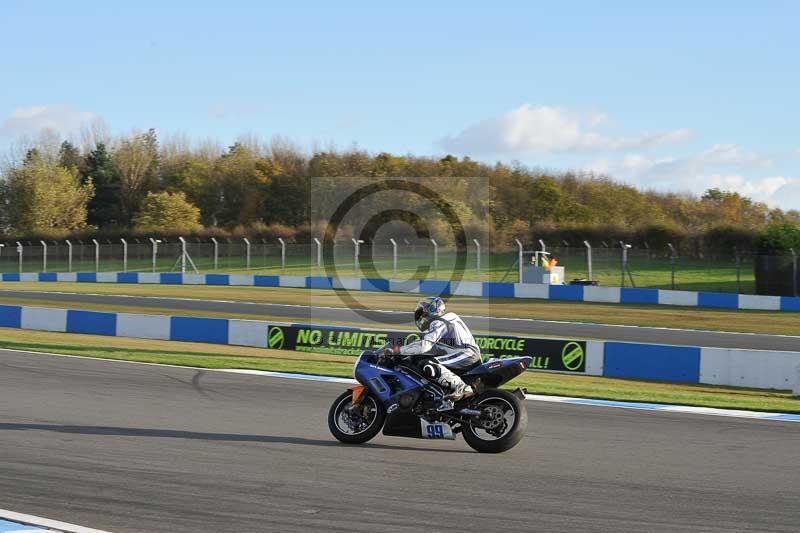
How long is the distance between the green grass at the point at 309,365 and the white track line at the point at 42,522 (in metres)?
9.02

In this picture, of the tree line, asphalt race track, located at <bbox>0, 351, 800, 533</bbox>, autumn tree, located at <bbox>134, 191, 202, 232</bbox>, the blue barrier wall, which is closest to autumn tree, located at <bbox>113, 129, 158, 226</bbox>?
the tree line

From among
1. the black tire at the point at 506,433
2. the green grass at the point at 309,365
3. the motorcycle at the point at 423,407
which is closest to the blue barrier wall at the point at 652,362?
the green grass at the point at 309,365

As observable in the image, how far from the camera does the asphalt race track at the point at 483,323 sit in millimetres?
23845

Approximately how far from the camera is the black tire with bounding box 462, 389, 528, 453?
28.8 feet

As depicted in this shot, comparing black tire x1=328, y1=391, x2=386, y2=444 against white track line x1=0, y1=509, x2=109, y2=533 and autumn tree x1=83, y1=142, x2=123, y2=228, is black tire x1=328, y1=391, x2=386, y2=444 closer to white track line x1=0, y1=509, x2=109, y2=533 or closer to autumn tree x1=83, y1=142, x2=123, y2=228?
white track line x1=0, y1=509, x2=109, y2=533

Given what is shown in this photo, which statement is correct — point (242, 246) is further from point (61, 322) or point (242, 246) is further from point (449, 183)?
point (61, 322)

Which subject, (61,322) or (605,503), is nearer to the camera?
(605,503)

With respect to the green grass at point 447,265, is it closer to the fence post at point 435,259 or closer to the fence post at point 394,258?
the fence post at point 435,259

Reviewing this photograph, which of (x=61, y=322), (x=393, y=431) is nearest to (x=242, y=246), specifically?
(x=61, y=322)

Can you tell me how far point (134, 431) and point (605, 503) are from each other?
5.19m

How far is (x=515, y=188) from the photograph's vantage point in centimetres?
6047

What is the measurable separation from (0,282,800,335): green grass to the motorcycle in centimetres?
1919

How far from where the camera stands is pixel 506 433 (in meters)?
8.80

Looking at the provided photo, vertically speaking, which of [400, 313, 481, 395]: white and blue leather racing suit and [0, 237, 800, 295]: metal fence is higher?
[0, 237, 800, 295]: metal fence
